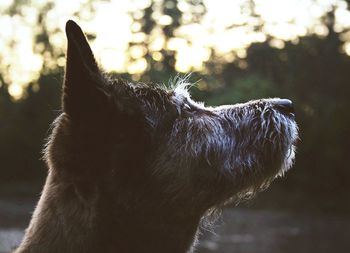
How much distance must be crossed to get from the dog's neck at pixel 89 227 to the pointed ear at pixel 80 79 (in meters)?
0.48

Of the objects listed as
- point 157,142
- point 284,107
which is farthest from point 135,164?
point 284,107

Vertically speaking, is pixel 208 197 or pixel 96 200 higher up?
pixel 96 200

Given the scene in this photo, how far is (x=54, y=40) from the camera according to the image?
27.9 m

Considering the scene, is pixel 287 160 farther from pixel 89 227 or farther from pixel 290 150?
pixel 89 227

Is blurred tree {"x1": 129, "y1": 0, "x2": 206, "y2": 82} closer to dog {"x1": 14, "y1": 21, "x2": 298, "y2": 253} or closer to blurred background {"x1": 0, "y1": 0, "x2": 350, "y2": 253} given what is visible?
blurred background {"x1": 0, "y1": 0, "x2": 350, "y2": 253}

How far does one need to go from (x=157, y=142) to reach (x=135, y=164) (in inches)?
9.3

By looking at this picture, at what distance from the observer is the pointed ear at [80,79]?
3146 millimetres

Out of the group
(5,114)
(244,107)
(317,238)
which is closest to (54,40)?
(5,114)

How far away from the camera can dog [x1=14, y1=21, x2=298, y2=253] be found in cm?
330

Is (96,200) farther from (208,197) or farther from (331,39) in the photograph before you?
(331,39)

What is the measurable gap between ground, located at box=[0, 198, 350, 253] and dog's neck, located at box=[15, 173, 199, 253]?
26.3 ft

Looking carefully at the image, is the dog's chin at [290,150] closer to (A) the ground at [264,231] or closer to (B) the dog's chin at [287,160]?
(B) the dog's chin at [287,160]

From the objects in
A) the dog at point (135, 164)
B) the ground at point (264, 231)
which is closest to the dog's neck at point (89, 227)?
the dog at point (135, 164)

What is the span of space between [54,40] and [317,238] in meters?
17.3
